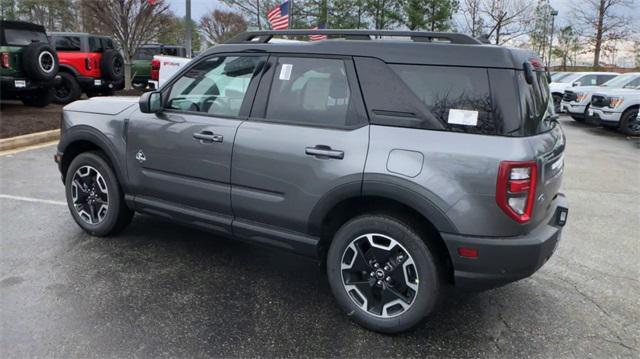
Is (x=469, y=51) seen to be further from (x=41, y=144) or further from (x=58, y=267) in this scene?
(x=41, y=144)

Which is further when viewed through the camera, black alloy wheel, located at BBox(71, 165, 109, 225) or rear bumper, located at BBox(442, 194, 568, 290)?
black alloy wheel, located at BBox(71, 165, 109, 225)

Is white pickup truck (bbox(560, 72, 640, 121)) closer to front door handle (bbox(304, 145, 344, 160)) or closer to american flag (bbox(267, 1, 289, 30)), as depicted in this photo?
american flag (bbox(267, 1, 289, 30))

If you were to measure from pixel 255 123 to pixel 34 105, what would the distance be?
466 inches

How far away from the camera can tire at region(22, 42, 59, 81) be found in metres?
11.0

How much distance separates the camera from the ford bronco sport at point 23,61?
11.0 meters

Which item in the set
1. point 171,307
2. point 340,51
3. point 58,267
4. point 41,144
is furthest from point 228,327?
A: point 41,144

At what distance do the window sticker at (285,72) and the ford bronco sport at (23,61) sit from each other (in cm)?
983

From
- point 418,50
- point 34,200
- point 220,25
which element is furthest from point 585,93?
point 220,25

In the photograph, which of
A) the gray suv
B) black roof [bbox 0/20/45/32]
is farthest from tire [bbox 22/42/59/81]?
the gray suv

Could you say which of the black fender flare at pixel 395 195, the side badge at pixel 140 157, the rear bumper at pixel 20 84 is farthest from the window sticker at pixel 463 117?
the rear bumper at pixel 20 84

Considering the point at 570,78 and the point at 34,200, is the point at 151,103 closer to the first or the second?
the point at 34,200

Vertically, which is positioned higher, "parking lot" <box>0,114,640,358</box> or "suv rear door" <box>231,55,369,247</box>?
"suv rear door" <box>231,55,369,247</box>

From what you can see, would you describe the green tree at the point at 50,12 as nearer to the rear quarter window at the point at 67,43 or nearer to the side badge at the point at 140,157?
the rear quarter window at the point at 67,43

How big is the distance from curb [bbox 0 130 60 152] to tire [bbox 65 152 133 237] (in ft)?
15.4
